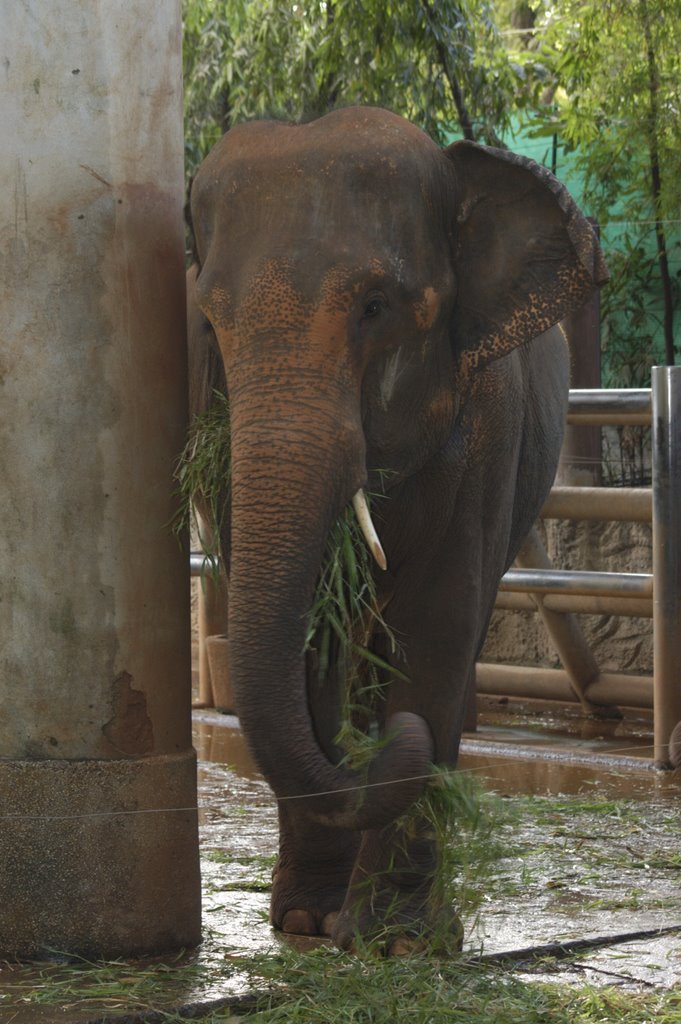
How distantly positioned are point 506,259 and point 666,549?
2571mm

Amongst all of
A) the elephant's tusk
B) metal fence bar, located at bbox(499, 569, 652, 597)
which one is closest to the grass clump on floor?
the elephant's tusk

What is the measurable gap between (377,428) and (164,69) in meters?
0.91

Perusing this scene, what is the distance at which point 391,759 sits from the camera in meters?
3.22

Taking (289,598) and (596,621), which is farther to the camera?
(596,621)

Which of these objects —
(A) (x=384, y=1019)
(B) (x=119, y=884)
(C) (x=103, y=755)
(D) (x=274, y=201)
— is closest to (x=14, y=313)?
(D) (x=274, y=201)

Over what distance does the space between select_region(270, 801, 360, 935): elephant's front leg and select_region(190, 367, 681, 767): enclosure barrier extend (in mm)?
1601

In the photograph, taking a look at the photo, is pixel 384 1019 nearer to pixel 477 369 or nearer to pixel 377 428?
pixel 377 428

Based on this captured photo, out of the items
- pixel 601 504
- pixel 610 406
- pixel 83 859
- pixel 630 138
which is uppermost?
pixel 630 138

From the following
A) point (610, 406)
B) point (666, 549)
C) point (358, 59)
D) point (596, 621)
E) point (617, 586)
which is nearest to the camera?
point (666, 549)

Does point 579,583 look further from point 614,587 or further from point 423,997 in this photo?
point 423,997

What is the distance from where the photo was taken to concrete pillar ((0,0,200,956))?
3.56m

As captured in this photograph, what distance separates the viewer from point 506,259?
13.4ft

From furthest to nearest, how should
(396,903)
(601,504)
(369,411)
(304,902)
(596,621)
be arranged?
(596,621), (601,504), (304,902), (396,903), (369,411)

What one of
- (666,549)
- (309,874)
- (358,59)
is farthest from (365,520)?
(358,59)
